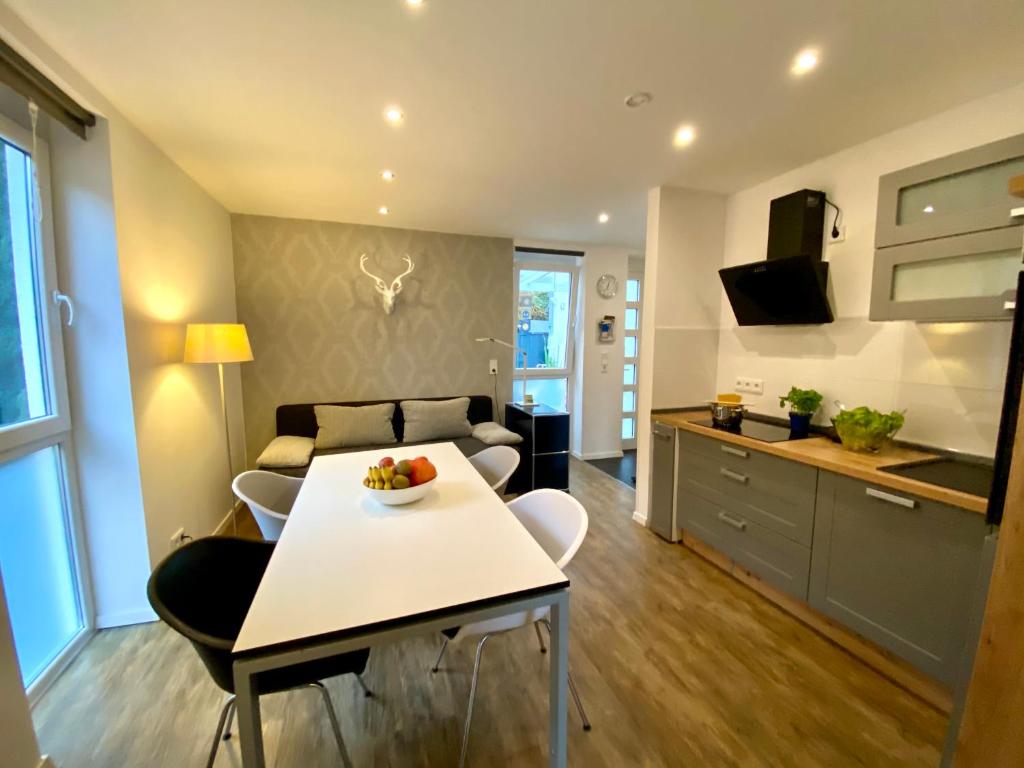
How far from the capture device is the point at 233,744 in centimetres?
143

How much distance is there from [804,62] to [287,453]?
3.56 meters

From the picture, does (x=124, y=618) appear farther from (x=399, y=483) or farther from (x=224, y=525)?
(x=399, y=483)

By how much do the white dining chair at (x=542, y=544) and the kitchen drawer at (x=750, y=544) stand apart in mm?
1227

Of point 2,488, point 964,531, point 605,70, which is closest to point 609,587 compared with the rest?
point 964,531

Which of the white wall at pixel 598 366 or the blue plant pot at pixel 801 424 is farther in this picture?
the white wall at pixel 598 366

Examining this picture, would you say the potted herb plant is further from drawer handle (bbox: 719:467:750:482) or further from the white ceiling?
the white ceiling

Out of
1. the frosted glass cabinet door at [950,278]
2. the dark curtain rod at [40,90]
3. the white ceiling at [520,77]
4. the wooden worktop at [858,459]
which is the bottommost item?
the wooden worktop at [858,459]

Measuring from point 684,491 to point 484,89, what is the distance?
251 centimetres

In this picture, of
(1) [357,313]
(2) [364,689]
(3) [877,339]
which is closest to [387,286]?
(1) [357,313]

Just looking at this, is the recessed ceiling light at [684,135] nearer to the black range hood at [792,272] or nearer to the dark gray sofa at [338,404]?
the black range hood at [792,272]

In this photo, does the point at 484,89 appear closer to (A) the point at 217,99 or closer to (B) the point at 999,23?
(A) the point at 217,99

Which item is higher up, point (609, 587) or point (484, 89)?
point (484, 89)

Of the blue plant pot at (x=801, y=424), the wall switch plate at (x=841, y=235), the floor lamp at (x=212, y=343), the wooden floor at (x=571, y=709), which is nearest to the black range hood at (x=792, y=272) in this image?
the wall switch plate at (x=841, y=235)

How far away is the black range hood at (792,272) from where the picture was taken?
2293mm
